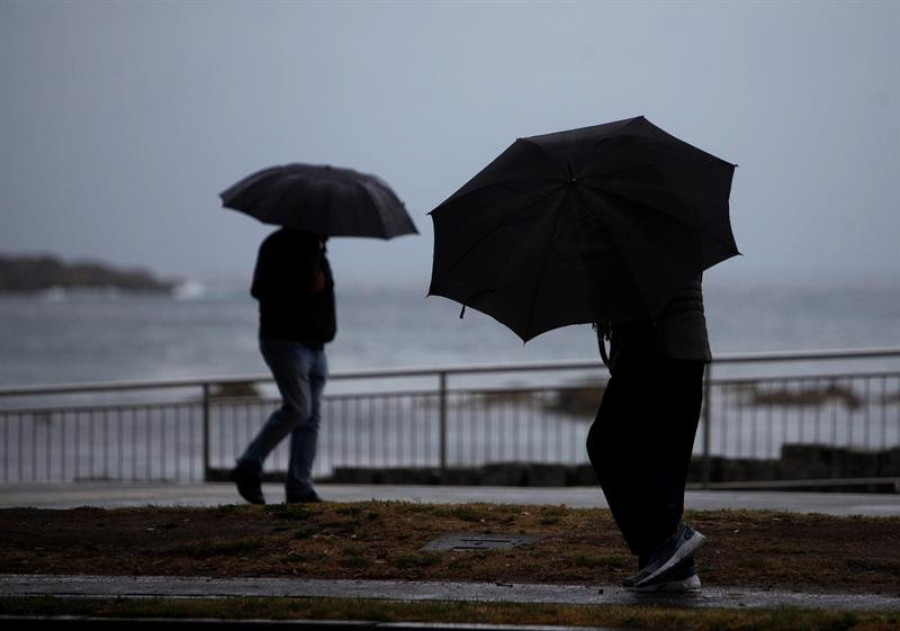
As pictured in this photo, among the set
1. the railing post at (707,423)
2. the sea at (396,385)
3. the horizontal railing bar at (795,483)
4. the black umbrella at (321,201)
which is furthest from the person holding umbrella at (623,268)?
the horizontal railing bar at (795,483)

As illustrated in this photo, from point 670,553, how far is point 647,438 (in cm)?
55

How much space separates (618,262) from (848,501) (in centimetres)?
629

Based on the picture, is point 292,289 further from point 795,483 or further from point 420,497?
point 795,483

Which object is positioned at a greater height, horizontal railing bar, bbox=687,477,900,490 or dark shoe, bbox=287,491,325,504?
dark shoe, bbox=287,491,325,504

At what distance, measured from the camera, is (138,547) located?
8.80 metres

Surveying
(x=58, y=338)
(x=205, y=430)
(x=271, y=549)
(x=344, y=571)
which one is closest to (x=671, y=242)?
(x=344, y=571)

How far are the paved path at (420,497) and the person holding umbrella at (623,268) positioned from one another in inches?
168

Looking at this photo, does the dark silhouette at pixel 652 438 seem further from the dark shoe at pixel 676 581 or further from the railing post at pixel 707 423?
the railing post at pixel 707 423

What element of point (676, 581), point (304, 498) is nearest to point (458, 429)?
point (304, 498)

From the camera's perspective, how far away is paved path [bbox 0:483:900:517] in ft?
38.5

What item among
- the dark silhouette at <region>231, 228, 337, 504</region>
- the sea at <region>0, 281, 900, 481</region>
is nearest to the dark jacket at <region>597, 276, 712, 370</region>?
the dark silhouette at <region>231, 228, 337, 504</region>

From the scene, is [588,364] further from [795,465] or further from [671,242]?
[671,242]

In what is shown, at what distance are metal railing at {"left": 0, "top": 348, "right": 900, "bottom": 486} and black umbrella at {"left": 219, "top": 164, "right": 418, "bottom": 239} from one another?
233 cm

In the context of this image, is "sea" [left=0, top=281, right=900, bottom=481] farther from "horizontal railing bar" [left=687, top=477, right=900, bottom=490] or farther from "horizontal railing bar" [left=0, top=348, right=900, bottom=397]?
"horizontal railing bar" [left=687, top=477, right=900, bottom=490]
